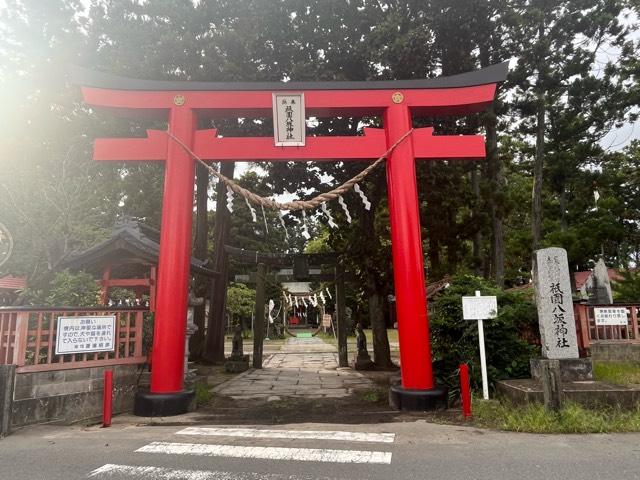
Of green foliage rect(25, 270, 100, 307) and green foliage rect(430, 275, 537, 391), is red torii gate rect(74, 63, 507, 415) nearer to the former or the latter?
green foliage rect(430, 275, 537, 391)

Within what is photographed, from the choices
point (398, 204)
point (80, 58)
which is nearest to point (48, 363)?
point (398, 204)

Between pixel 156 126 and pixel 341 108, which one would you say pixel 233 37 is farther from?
pixel 341 108

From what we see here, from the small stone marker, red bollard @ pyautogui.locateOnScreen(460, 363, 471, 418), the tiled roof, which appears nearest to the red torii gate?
red bollard @ pyautogui.locateOnScreen(460, 363, 471, 418)

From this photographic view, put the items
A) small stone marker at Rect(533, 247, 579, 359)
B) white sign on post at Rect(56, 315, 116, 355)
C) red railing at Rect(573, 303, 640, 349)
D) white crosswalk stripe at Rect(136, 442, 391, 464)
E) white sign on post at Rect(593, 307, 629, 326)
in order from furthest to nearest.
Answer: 1. red railing at Rect(573, 303, 640, 349)
2. white sign on post at Rect(593, 307, 629, 326)
3. small stone marker at Rect(533, 247, 579, 359)
4. white sign on post at Rect(56, 315, 116, 355)
5. white crosswalk stripe at Rect(136, 442, 391, 464)

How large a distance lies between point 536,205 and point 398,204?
31.1 feet

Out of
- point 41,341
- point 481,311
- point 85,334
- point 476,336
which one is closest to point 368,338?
point 476,336

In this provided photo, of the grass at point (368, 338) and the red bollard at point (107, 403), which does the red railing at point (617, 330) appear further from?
the red bollard at point (107, 403)

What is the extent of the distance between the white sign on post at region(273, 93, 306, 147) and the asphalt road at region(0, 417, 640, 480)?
4.92m

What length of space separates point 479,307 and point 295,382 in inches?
250

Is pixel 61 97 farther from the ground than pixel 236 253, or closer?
farther from the ground

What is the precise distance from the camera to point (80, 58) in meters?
15.4

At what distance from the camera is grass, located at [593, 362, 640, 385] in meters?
8.70

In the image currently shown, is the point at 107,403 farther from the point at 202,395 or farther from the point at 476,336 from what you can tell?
the point at 476,336

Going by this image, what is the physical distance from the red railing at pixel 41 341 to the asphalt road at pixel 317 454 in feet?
3.24
